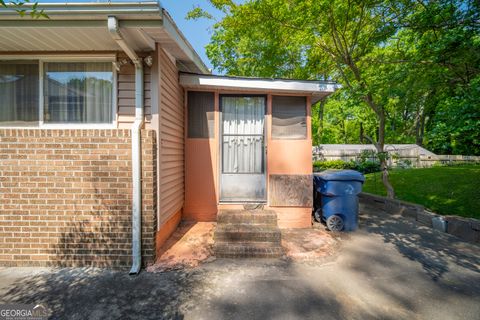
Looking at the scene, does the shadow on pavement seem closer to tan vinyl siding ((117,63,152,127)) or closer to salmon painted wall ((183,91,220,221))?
salmon painted wall ((183,91,220,221))

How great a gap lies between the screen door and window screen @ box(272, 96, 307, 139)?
280mm

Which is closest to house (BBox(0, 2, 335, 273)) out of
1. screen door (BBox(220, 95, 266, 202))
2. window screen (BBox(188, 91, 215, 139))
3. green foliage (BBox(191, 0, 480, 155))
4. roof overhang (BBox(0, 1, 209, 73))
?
roof overhang (BBox(0, 1, 209, 73))

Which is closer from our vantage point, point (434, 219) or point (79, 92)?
point (79, 92)

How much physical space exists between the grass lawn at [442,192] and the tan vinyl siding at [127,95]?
6.70 m

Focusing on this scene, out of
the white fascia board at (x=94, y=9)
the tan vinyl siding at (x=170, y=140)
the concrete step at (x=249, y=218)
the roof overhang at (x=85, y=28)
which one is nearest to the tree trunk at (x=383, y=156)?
the concrete step at (x=249, y=218)

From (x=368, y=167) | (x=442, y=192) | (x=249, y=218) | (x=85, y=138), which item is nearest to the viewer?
(x=85, y=138)

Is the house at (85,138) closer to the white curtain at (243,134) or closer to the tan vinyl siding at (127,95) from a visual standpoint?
the tan vinyl siding at (127,95)

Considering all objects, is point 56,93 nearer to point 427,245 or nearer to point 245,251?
point 245,251

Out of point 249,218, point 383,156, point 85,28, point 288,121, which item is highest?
point 85,28

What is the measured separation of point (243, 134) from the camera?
4.61m

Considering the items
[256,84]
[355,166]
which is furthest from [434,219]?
[355,166]

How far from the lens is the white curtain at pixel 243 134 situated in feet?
15.0

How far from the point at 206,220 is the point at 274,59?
856 cm

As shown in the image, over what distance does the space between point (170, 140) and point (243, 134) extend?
4.88 ft
